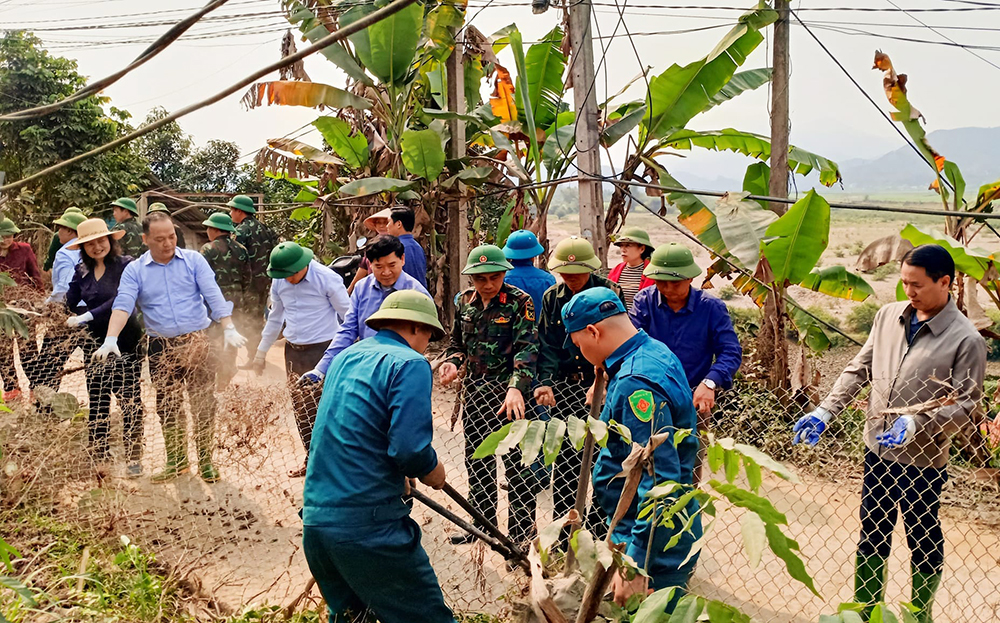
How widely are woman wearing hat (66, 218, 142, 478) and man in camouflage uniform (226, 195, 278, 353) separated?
1.53 m

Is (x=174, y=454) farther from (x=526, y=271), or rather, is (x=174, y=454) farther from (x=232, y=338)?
(x=526, y=271)

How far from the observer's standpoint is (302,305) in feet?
16.4

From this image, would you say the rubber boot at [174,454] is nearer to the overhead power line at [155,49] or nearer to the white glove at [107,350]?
the white glove at [107,350]

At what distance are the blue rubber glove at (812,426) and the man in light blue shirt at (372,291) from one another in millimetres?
2291

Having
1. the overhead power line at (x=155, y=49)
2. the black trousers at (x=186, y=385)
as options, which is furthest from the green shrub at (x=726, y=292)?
the overhead power line at (x=155, y=49)

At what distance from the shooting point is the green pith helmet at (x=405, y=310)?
2.85 meters

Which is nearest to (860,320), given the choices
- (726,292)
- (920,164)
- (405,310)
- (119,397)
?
(726,292)

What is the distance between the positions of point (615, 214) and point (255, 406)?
13.0 feet

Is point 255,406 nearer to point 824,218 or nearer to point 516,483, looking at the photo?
point 516,483

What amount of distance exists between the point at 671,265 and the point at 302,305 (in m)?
2.47

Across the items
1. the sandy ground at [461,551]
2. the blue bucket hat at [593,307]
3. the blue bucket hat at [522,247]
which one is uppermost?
the blue bucket hat at [593,307]

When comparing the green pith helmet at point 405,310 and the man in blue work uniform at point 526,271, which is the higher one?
the green pith helmet at point 405,310

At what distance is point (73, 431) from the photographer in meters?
4.56

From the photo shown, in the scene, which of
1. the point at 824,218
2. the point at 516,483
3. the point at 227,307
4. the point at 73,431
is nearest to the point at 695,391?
the point at 516,483
